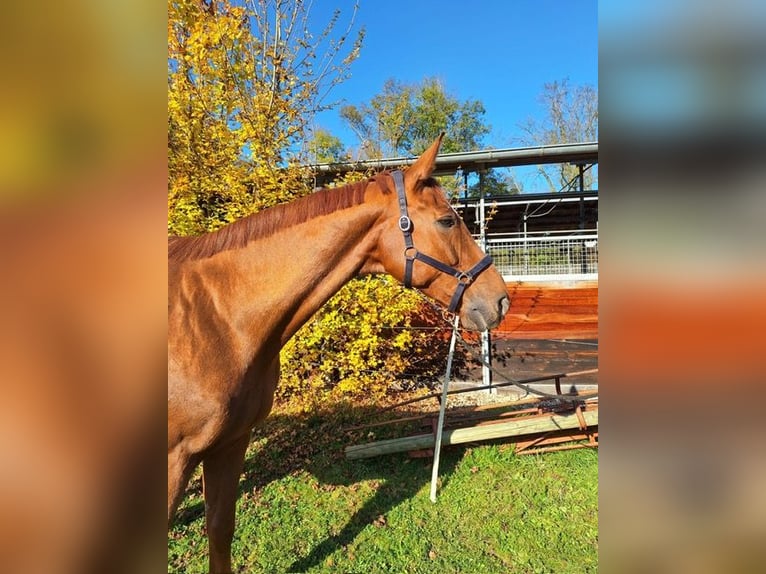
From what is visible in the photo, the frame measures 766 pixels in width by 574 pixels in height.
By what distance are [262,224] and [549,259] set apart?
6.03 meters

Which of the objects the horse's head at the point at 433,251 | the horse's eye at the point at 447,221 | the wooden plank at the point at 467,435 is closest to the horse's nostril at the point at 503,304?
the horse's head at the point at 433,251

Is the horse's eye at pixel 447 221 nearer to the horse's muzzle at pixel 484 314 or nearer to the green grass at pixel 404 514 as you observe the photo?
the horse's muzzle at pixel 484 314

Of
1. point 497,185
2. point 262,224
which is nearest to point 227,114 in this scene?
point 262,224

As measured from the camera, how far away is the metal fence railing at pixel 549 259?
23.1 ft

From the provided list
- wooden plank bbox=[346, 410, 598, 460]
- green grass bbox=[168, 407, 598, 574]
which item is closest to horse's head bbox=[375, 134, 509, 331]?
green grass bbox=[168, 407, 598, 574]

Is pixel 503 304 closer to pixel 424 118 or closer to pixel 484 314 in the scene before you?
pixel 484 314

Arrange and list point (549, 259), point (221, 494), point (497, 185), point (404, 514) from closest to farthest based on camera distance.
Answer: point (221, 494), point (404, 514), point (549, 259), point (497, 185)

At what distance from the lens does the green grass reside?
302cm

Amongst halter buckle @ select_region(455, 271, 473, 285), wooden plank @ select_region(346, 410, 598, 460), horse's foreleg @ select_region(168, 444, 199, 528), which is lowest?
wooden plank @ select_region(346, 410, 598, 460)

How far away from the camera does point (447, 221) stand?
2219 mm

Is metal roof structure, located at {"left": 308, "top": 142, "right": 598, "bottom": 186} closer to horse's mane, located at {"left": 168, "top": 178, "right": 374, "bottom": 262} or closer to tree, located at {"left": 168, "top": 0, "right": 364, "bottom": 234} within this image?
tree, located at {"left": 168, "top": 0, "right": 364, "bottom": 234}

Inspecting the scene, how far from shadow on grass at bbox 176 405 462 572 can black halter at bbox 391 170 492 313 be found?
2205 millimetres
